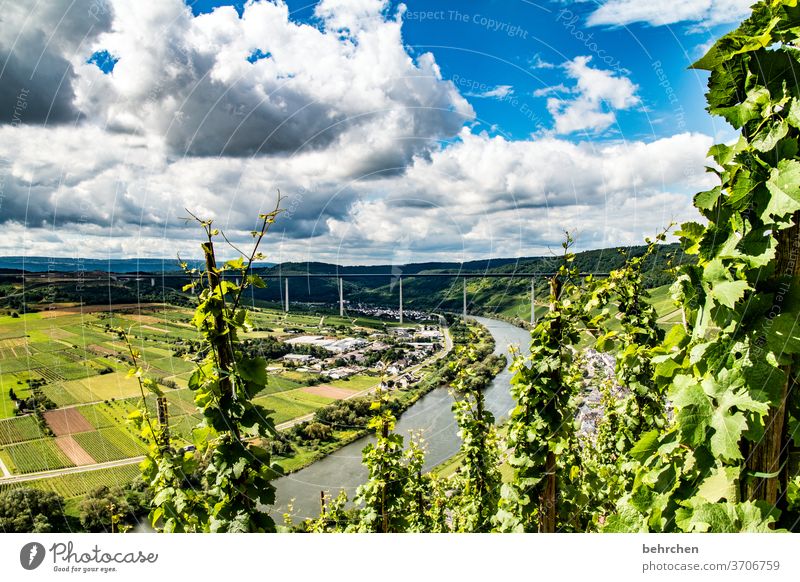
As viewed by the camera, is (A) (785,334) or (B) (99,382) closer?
(A) (785,334)

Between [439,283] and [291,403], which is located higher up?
[439,283]

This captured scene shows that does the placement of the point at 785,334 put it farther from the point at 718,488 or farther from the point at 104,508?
the point at 104,508

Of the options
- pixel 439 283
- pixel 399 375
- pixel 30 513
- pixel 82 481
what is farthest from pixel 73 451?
pixel 439 283

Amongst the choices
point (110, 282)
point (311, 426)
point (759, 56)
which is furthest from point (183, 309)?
point (759, 56)

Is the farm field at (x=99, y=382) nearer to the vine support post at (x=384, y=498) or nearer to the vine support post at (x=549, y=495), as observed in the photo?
the vine support post at (x=384, y=498)

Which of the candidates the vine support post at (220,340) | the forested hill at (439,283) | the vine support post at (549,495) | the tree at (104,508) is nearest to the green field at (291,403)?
the vine support post at (220,340)

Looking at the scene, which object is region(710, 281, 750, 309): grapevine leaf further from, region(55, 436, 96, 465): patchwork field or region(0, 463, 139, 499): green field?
region(55, 436, 96, 465): patchwork field
